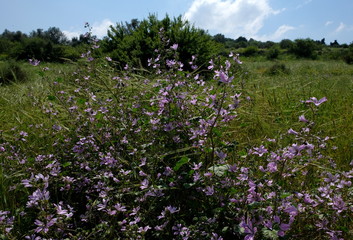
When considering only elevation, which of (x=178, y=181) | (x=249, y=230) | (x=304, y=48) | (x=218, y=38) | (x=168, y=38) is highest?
(x=304, y=48)

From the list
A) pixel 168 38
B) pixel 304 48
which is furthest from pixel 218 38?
pixel 304 48

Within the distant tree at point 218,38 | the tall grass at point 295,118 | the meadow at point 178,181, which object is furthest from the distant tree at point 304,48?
the meadow at point 178,181

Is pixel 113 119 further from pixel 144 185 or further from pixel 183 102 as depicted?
pixel 144 185

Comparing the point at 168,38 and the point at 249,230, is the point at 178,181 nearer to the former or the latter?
the point at 249,230

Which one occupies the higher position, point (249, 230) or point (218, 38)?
point (218, 38)

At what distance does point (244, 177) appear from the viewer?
144cm

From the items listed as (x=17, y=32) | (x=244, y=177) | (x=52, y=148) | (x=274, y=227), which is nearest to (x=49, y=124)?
(x=52, y=148)

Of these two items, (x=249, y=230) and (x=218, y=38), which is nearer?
(x=249, y=230)

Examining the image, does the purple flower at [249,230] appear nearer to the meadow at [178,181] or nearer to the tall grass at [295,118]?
the meadow at [178,181]

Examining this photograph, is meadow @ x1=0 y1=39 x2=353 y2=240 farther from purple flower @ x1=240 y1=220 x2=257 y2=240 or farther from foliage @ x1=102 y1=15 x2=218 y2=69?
foliage @ x1=102 y1=15 x2=218 y2=69

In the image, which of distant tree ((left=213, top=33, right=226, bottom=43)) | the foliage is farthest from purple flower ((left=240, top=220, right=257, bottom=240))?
distant tree ((left=213, top=33, right=226, bottom=43))

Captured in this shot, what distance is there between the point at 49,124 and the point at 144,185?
6.70 feet

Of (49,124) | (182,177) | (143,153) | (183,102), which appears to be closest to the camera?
(182,177)

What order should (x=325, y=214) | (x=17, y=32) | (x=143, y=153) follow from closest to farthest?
(x=325, y=214) < (x=143, y=153) < (x=17, y=32)
